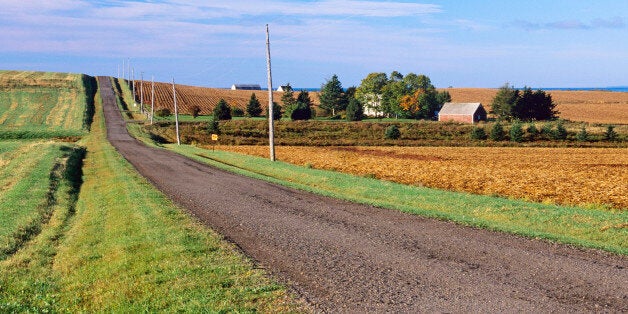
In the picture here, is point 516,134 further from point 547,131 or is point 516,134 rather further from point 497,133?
point 547,131

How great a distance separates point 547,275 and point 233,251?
18.9ft

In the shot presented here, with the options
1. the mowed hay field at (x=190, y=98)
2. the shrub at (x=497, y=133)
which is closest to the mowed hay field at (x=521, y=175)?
the shrub at (x=497, y=133)

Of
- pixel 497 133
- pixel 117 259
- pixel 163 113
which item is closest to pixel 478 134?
pixel 497 133

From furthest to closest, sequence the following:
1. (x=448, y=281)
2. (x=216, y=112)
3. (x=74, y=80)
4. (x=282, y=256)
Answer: (x=74, y=80) → (x=216, y=112) → (x=282, y=256) → (x=448, y=281)

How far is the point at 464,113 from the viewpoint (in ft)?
336

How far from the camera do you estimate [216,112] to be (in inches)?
3735

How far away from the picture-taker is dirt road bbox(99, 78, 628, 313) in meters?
8.55

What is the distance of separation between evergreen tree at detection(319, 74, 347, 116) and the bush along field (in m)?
97.6

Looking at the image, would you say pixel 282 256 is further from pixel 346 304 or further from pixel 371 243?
pixel 346 304

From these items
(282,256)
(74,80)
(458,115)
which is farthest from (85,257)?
(74,80)

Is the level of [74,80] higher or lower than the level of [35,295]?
higher

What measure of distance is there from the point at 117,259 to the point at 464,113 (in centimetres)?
9579

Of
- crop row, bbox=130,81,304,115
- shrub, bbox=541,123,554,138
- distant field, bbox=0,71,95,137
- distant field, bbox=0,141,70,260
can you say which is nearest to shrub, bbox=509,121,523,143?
shrub, bbox=541,123,554,138

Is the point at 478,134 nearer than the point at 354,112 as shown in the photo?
Yes
